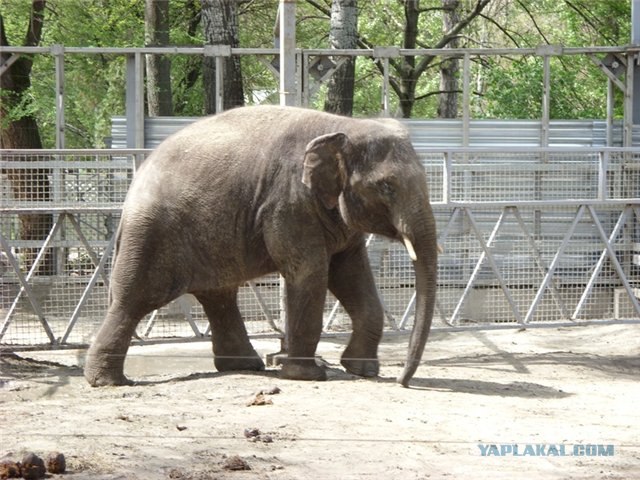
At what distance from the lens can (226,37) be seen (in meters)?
18.8

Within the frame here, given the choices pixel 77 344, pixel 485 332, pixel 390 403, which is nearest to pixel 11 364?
pixel 77 344

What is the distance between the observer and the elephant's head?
1068cm

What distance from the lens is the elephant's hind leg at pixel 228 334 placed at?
39.8 ft

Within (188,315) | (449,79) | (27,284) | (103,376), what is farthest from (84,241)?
(449,79)

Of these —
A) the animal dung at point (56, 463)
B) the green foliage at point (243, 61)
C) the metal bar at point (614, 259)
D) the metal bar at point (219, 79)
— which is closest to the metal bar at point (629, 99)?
the metal bar at point (614, 259)

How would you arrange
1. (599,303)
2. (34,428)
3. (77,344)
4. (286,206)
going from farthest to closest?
(599,303) → (77,344) → (286,206) → (34,428)

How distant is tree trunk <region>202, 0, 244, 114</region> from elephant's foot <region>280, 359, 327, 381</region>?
8096 millimetres

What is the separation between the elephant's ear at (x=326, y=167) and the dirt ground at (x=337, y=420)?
5.67 ft

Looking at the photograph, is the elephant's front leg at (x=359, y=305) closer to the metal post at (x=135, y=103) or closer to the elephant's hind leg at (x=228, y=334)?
the elephant's hind leg at (x=228, y=334)

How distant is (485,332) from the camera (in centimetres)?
1545

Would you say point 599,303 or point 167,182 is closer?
point 167,182

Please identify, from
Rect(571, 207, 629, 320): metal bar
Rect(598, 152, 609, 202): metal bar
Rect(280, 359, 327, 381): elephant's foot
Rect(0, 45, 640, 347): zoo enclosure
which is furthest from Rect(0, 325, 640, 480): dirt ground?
Rect(598, 152, 609, 202): metal bar

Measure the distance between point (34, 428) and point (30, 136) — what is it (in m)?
12.3

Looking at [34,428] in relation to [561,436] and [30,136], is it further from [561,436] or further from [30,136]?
[30,136]
